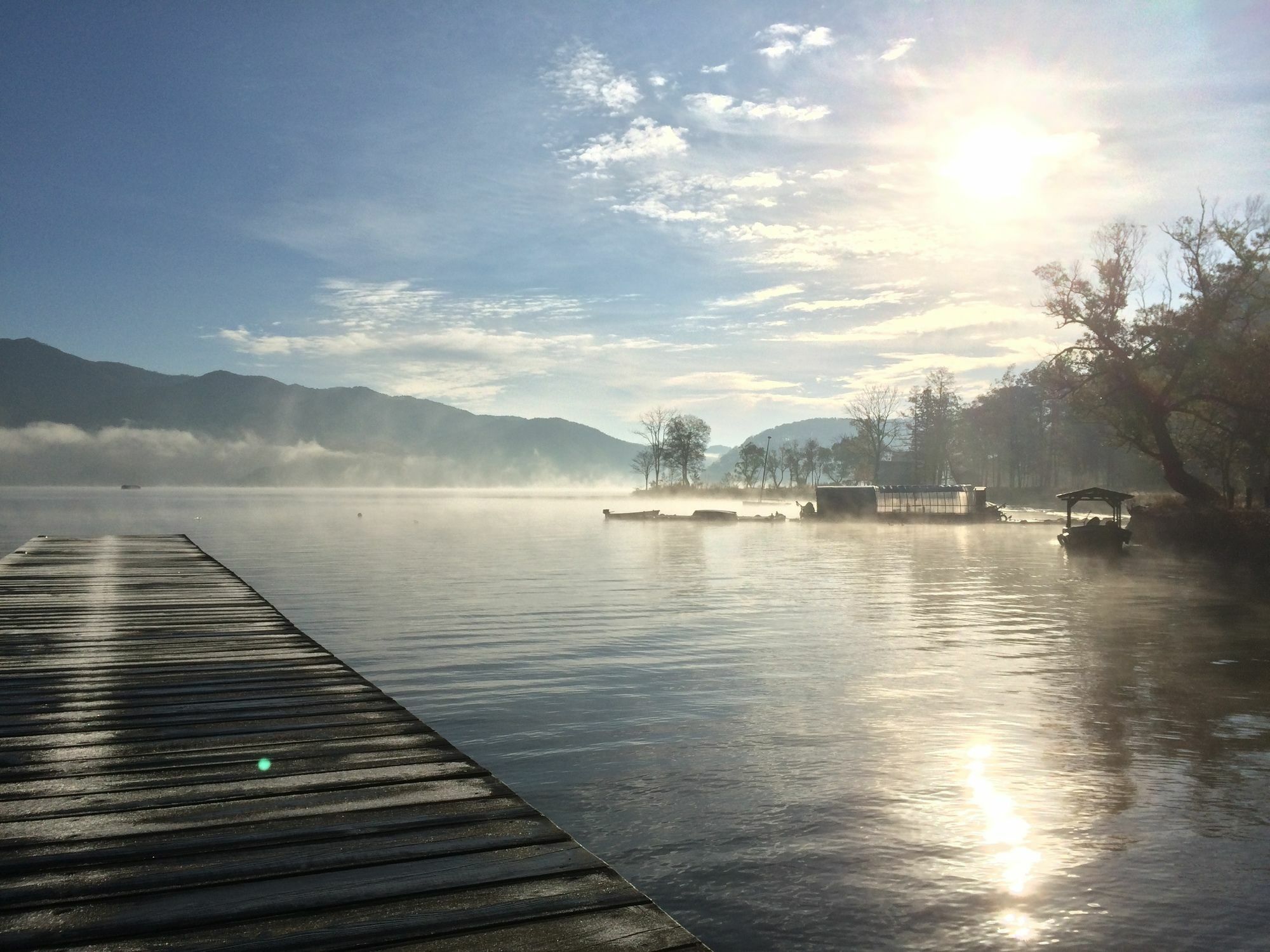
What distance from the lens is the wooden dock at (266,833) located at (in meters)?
4.70

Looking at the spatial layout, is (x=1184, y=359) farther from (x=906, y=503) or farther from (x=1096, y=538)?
(x=906, y=503)

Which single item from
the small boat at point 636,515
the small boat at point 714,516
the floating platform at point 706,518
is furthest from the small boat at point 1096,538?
the small boat at point 636,515

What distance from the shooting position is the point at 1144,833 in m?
9.45

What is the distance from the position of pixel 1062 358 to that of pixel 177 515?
295 feet

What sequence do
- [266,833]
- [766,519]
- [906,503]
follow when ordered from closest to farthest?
[266,833] < [766,519] < [906,503]

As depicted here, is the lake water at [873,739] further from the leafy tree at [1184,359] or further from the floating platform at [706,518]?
the floating platform at [706,518]

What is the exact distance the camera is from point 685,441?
18012 cm

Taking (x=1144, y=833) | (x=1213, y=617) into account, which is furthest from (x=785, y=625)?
(x=1144, y=833)

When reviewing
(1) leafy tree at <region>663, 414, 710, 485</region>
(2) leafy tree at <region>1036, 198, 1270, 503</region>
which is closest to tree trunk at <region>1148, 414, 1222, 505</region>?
(2) leafy tree at <region>1036, 198, 1270, 503</region>

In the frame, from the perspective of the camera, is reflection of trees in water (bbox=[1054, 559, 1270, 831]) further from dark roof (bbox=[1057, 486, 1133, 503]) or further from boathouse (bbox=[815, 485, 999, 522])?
boathouse (bbox=[815, 485, 999, 522])

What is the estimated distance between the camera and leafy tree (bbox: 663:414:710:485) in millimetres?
180750

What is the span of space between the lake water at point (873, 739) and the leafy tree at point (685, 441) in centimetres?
14629

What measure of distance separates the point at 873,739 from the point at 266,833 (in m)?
9.26

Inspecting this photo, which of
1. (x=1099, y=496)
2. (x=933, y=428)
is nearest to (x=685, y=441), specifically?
(x=933, y=428)
